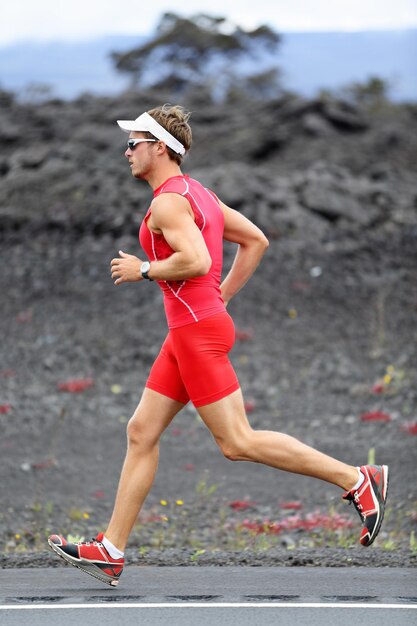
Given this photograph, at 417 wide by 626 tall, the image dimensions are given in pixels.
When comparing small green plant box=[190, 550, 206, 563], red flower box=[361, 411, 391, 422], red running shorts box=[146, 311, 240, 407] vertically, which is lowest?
red flower box=[361, 411, 391, 422]

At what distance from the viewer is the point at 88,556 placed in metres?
6.05

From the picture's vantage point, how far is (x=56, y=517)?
10.0 meters

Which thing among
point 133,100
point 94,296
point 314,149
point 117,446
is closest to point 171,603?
point 117,446

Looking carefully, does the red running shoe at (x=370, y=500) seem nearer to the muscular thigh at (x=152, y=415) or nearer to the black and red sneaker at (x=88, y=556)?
the muscular thigh at (x=152, y=415)

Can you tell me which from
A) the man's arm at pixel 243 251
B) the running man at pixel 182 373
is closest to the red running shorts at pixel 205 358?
Result: the running man at pixel 182 373

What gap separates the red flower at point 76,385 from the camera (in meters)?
15.2

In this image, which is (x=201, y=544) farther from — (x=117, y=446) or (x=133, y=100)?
(x=133, y=100)

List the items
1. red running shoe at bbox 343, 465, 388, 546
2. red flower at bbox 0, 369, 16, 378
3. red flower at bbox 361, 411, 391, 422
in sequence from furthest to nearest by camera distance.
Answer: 1. red flower at bbox 0, 369, 16, 378
2. red flower at bbox 361, 411, 391, 422
3. red running shoe at bbox 343, 465, 388, 546

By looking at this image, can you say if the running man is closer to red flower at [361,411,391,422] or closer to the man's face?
the man's face

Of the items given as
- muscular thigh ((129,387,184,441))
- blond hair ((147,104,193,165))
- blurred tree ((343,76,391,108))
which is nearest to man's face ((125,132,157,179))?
blond hair ((147,104,193,165))

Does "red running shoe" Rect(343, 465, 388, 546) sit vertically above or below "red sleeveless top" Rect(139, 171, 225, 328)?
below

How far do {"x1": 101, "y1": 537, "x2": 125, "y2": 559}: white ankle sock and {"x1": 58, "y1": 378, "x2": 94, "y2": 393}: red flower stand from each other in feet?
29.9

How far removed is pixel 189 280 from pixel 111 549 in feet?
4.63

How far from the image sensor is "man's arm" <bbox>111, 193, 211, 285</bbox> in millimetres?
5742
